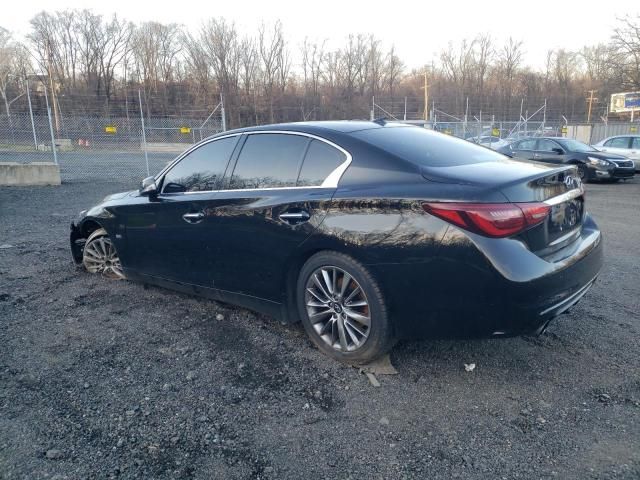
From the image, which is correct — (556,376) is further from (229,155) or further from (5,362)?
(5,362)

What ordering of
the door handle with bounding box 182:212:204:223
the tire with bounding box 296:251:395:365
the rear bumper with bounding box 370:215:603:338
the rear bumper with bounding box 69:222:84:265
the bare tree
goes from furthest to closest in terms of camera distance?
the bare tree → the rear bumper with bounding box 69:222:84:265 → the door handle with bounding box 182:212:204:223 → the tire with bounding box 296:251:395:365 → the rear bumper with bounding box 370:215:603:338

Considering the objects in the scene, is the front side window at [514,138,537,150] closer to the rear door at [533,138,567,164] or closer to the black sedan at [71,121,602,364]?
the rear door at [533,138,567,164]

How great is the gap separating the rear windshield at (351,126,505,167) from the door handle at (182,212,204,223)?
1.44 m

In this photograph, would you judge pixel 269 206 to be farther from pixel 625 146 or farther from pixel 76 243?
pixel 625 146

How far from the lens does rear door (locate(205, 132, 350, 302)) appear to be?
3.24 m

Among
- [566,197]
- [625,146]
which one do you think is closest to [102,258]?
[566,197]

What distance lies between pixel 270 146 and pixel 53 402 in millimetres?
2263

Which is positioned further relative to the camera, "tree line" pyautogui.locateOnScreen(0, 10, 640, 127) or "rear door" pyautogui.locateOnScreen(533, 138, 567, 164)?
"tree line" pyautogui.locateOnScreen(0, 10, 640, 127)

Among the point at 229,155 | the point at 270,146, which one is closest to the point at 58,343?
the point at 229,155

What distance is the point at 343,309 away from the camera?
10.3 ft

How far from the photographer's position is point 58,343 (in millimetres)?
3629

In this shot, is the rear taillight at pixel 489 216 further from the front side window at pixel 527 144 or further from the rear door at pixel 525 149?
the front side window at pixel 527 144

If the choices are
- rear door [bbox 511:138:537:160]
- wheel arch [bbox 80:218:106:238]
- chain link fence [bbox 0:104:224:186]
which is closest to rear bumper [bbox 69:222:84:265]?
wheel arch [bbox 80:218:106:238]

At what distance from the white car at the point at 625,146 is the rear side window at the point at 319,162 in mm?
16445
